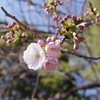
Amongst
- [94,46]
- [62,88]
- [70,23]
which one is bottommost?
[62,88]

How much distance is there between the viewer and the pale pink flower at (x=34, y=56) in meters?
0.86

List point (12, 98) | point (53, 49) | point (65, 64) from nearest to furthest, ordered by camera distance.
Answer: point (53, 49) < point (12, 98) < point (65, 64)

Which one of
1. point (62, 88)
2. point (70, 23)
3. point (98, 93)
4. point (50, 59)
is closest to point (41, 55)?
point (50, 59)

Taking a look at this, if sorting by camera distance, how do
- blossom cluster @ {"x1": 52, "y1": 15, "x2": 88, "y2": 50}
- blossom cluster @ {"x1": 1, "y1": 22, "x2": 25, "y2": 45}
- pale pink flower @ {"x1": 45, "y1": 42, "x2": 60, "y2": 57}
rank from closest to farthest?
pale pink flower @ {"x1": 45, "y1": 42, "x2": 60, "y2": 57}
blossom cluster @ {"x1": 52, "y1": 15, "x2": 88, "y2": 50}
blossom cluster @ {"x1": 1, "y1": 22, "x2": 25, "y2": 45}

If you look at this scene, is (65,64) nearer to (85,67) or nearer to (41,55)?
(85,67)

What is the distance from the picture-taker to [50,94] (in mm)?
7090

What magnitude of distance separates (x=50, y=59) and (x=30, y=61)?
0.53ft

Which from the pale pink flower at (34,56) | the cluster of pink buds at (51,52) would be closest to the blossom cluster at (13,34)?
the pale pink flower at (34,56)

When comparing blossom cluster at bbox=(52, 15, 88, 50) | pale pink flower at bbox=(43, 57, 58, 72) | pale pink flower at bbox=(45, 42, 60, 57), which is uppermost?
blossom cluster at bbox=(52, 15, 88, 50)

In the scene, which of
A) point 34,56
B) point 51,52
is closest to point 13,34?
point 34,56

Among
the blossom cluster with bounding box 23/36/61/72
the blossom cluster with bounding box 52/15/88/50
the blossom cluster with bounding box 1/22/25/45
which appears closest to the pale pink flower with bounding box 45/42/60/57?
the blossom cluster with bounding box 23/36/61/72

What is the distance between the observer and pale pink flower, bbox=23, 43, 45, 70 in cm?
86

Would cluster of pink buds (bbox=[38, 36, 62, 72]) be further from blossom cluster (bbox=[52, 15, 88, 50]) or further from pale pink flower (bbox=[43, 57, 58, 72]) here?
blossom cluster (bbox=[52, 15, 88, 50])

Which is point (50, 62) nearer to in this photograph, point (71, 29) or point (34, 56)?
point (34, 56)
